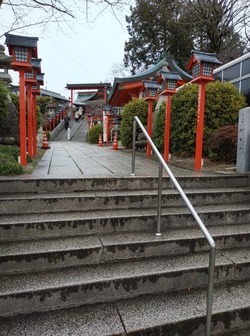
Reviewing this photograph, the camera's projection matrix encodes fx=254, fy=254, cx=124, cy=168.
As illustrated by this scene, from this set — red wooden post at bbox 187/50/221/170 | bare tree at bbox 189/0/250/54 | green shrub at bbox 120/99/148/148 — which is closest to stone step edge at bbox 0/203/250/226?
red wooden post at bbox 187/50/221/170

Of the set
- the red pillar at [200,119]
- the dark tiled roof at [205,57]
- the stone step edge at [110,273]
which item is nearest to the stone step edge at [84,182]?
the red pillar at [200,119]

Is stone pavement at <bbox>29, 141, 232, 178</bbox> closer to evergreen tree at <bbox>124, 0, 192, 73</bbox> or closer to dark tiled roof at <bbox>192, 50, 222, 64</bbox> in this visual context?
dark tiled roof at <bbox>192, 50, 222, 64</bbox>

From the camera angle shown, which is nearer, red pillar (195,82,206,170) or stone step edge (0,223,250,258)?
stone step edge (0,223,250,258)

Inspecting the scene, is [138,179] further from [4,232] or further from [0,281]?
[0,281]

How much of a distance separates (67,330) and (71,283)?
0.35 m

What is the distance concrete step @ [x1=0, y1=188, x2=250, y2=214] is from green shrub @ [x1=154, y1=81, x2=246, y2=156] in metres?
2.37

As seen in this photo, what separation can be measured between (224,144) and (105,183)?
9.62 ft

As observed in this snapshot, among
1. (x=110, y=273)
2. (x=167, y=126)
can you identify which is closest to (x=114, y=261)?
(x=110, y=273)

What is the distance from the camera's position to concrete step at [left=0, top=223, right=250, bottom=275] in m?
2.24

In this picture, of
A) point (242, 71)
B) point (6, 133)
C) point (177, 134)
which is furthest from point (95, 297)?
point (242, 71)

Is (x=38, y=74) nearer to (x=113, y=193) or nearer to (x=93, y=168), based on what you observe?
(x=93, y=168)

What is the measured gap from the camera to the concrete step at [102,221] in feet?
8.24

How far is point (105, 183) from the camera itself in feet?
10.9

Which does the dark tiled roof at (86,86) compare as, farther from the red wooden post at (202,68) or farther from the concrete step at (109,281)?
the concrete step at (109,281)
